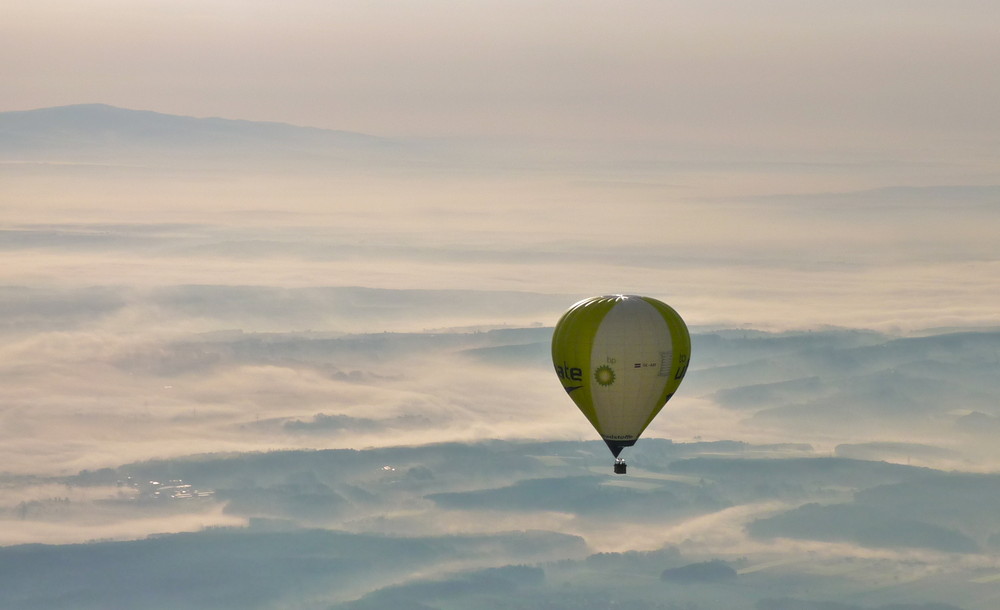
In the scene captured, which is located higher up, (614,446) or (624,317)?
(624,317)

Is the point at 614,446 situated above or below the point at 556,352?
below
